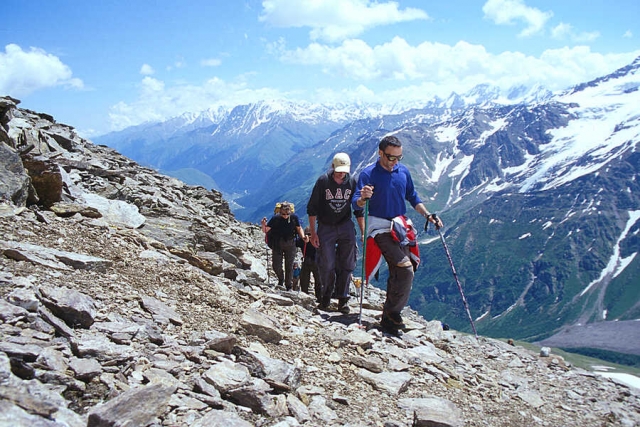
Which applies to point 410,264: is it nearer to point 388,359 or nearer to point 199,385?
point 388,359

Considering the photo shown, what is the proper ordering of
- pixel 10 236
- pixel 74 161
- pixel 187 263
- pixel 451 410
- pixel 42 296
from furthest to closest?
pixel 74 161 < pixel 187 263 < pixel 10 236 < pixel 451 410 < pixel 42 296

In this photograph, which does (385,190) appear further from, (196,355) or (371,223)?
(196,355)

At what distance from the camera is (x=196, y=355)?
629 centimetres

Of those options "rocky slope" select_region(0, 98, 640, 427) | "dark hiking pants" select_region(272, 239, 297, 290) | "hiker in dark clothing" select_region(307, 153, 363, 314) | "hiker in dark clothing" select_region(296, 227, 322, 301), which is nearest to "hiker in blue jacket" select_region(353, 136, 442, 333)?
"hiker in dark clothing" select_region(307, 153, 363, 314)

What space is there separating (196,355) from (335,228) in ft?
18.9

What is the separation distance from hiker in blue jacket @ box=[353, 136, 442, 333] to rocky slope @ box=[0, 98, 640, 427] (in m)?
1.10

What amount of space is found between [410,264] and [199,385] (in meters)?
5.69

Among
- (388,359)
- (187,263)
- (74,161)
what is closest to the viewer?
(388,359)

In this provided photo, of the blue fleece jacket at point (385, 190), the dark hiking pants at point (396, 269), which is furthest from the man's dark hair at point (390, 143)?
the dark hiking pants at point (396, 269)

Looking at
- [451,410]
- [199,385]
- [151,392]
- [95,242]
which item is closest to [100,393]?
[151,392]

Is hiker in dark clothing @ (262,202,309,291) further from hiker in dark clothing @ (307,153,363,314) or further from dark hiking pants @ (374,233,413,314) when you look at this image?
dark hiking pants @ (374,233,413,314)

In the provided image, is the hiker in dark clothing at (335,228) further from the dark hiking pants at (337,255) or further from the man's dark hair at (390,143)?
the man's dark hair at (390,143)

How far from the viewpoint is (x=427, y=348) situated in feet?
33.4

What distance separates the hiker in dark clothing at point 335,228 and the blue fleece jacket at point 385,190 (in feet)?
1.51
